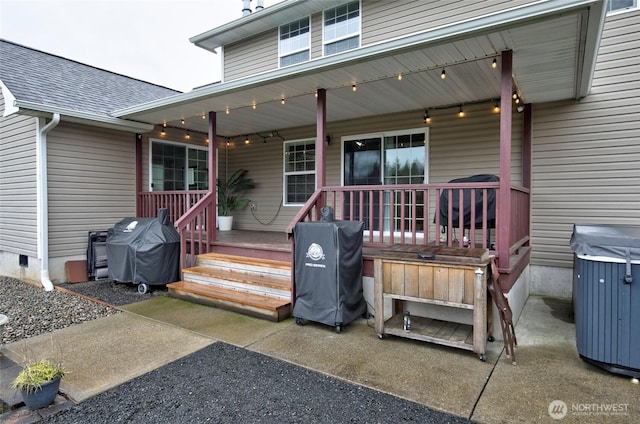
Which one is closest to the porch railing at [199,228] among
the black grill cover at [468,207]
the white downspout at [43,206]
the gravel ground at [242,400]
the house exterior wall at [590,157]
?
the white downspout at [43,206]

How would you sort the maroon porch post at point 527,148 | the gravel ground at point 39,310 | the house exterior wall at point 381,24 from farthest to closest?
1. the house exterior wall at point 381,24
2. the maroon porch post at point 527,148
3. the gravel ground at point 39,310

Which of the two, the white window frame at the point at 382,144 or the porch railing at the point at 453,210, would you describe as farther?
the white window frame at the point at 382,144

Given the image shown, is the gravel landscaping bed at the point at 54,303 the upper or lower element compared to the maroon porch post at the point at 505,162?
lower

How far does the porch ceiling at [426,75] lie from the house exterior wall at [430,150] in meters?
0.27

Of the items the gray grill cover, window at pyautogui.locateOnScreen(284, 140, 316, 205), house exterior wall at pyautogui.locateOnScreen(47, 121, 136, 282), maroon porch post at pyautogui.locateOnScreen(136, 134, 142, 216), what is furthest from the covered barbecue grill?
window at pyautogui.locateOnScreen(284, 140, 316, 205)

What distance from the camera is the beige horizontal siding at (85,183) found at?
20.1 feet

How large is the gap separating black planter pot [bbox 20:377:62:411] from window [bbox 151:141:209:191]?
5.66 metres

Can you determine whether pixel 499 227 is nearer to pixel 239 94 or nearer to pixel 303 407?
pixel 303 407

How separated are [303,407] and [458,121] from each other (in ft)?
17.1

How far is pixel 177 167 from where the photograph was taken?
8102 millimetres

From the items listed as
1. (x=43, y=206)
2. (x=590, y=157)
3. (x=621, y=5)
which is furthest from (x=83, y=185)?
(x=621, y=5)

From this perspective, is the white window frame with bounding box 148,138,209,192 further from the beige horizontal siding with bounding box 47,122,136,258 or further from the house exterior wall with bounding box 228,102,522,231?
the house exterior wall with bounding box 228,102,522,231

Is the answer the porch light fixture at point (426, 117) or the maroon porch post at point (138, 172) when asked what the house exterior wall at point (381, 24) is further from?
the maroon porch post at point (138, 172)

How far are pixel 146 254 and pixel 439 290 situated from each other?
4.43 metres
